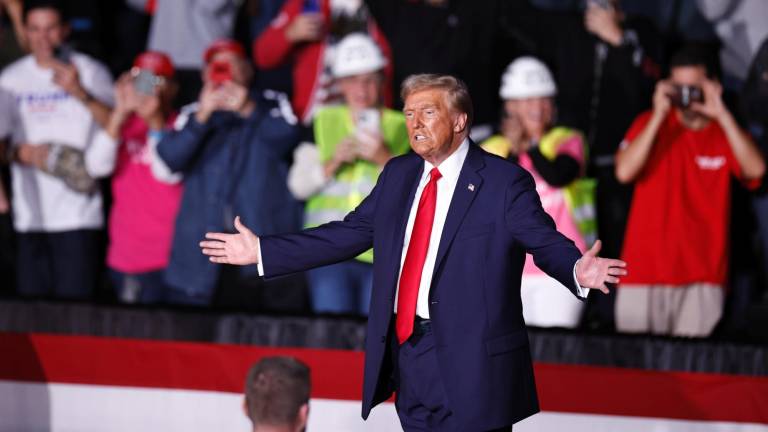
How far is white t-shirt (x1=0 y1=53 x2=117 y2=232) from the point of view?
7.51 meters

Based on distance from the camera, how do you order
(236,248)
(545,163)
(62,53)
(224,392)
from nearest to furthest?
(236,248) → (224,392) → (545,163) → (62,53)

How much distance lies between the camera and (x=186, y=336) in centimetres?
640

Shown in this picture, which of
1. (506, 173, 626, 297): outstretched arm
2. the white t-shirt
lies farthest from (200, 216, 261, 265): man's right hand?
the white t-shirt

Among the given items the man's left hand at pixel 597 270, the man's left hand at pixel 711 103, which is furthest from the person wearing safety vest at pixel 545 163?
the man's left hand at pixel 597 270

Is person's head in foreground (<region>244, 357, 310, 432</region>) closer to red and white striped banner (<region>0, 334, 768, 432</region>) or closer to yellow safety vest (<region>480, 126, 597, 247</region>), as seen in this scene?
red and white striped banner (<region>0, 334, 768, 432</region>)

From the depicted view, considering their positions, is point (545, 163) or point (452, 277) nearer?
point (452, 277)

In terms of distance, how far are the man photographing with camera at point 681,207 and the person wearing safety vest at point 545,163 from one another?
0.91ft

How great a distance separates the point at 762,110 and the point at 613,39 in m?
0.91

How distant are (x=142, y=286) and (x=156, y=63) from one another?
1.25 meters

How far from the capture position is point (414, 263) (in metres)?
4.08

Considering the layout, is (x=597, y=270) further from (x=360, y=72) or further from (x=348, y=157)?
(x=360, y=72)

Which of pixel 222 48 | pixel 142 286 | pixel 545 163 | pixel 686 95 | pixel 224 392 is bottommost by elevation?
pixel 224 392

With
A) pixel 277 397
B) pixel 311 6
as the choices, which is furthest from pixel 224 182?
pixel 277 397

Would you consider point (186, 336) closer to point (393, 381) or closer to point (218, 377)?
point (218, 377)
